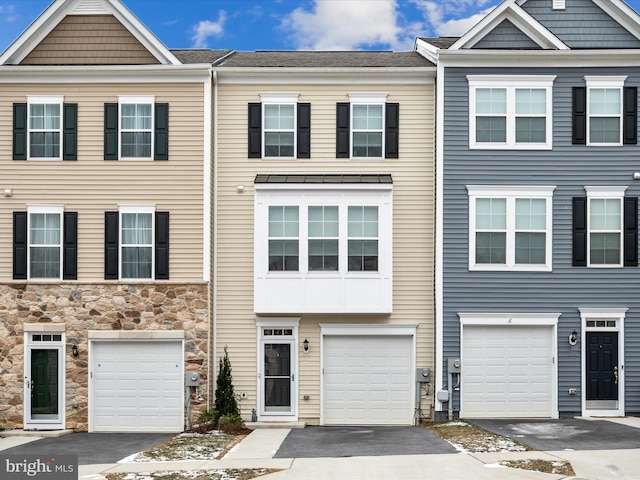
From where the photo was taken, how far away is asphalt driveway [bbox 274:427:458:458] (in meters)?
14.8

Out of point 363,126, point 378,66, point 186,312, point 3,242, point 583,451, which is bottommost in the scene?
point 583,451

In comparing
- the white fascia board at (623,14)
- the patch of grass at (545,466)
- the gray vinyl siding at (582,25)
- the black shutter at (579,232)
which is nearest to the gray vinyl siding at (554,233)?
the black shutter at (579,232)

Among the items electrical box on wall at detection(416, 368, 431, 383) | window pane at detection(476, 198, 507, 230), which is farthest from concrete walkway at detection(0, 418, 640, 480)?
window pane at detection(476, 198, 507, 230)

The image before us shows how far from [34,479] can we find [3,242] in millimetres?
9012

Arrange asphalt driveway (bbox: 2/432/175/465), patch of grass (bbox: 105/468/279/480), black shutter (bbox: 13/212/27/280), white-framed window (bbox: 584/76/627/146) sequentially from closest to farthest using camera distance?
patch of grass (bbox: 105/468/279/480)
asphalt driveway (bbox: 2/432/175/465)
black shutter (bbox: 13/212/27/280)
white-framed window (bbox: 584/76/627/146)

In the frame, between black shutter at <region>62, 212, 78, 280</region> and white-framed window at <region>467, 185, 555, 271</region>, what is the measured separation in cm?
964

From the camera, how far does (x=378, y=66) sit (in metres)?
20.3

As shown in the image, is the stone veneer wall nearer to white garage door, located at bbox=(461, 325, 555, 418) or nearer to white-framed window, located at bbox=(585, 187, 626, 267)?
white garage door, located at bbox=(461, 325, 555, 418)

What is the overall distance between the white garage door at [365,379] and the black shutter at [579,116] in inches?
258

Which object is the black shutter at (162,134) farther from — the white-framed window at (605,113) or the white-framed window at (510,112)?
the white-framed window at (605,113)

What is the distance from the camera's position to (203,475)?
1302cm

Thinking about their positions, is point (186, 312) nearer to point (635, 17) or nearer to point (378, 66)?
point (378, 66)

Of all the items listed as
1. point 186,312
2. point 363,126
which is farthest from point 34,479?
point 363,126

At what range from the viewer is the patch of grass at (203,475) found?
42.1 ft
